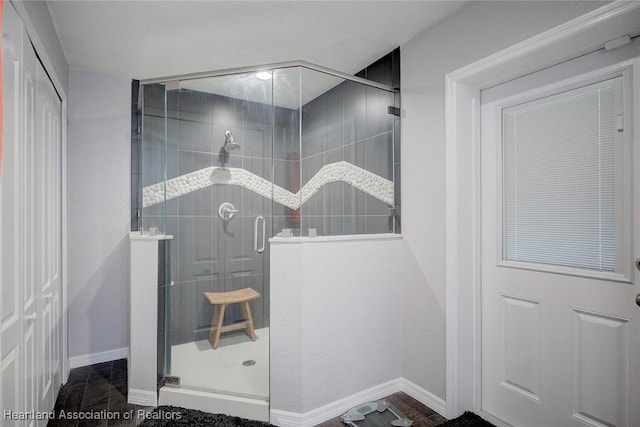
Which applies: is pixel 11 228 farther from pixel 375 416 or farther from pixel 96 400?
pixel 375 416

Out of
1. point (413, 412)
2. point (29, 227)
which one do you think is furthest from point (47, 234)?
point (413, 412)

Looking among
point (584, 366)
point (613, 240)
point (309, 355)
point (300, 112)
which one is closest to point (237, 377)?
point (309, 355)

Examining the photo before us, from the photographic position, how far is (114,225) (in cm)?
289

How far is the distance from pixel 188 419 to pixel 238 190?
1409 mm

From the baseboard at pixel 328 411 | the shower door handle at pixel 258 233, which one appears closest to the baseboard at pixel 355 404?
the baseboard at pixel 328 411

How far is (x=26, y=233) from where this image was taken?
155 centimetres

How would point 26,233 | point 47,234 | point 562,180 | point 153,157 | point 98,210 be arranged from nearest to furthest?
1. point 26,233
2. point 562,180
3. point 47,234
4. point 153,157
5. point 98,210

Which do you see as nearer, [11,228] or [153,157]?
[11,228]

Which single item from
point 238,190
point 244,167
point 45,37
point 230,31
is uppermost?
point 230,31

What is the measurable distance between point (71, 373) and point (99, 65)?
8.27 ft

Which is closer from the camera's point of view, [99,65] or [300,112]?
[300,112]

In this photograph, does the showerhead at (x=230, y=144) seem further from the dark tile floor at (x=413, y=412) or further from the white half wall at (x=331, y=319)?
the dark tile floor at (x=413, y=412)

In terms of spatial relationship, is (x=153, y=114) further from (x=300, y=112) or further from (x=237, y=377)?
(x=237, y=377)

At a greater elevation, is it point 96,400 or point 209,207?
point 209,207
